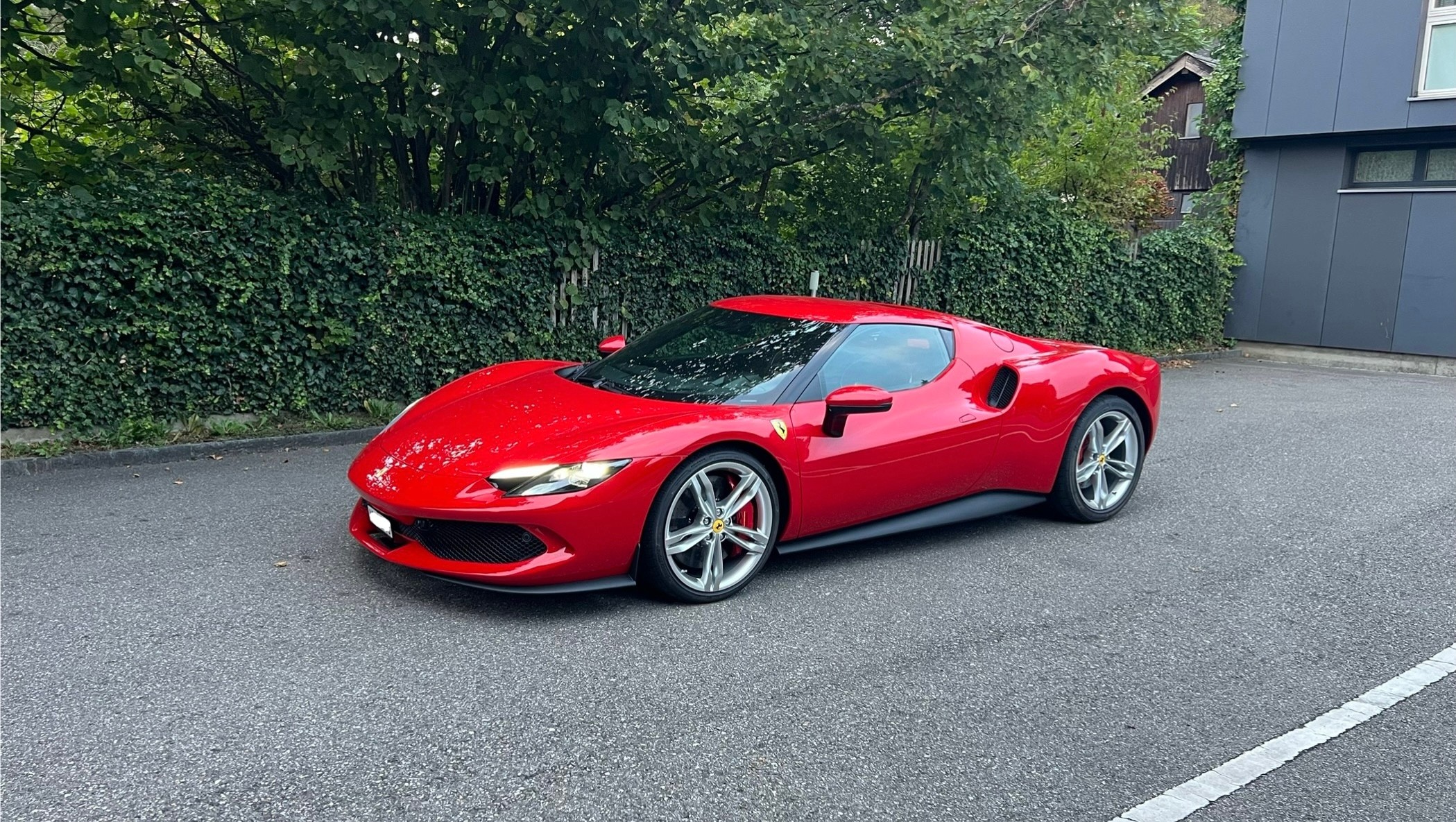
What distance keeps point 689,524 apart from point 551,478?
2.08 ft

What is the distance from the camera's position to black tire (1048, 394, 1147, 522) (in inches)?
221

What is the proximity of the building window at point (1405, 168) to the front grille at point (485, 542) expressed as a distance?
642 inches

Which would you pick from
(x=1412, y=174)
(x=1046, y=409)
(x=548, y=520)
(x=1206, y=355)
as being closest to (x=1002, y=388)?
(x=1046, y=409)

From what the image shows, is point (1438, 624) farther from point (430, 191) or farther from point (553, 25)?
point (430, 191)

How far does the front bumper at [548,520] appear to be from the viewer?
3.88 m

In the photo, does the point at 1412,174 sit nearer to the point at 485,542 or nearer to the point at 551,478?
the point at 551,478

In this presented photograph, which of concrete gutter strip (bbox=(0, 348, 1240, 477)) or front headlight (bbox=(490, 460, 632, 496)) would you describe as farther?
concrete gutter strip (bbox=(0, 348, 1240, 477))

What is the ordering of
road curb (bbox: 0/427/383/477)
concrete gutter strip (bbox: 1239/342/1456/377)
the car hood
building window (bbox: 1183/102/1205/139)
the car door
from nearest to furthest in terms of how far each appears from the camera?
the car hood
the car door
road curb (bbox: 0/427/383/477)
concrete gutter strip (bbox: 1239/342/1456/377)
building window (bbox: 1183/102/1205/139)

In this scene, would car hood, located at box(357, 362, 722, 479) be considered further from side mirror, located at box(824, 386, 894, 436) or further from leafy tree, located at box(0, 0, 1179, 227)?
leafy tree, located at box(0, 0, 1179, 227)

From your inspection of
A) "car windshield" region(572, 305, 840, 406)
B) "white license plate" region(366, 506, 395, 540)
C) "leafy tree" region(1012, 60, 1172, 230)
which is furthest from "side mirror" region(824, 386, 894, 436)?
"leafy tree" region(1012, 60, 1172, 230)

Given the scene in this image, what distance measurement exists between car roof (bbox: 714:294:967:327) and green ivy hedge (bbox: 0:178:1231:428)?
11.7 ft

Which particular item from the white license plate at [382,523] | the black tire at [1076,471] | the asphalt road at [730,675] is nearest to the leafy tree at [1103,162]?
the black tire at [1076,471]

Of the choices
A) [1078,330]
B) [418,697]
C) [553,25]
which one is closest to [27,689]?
[418,697]

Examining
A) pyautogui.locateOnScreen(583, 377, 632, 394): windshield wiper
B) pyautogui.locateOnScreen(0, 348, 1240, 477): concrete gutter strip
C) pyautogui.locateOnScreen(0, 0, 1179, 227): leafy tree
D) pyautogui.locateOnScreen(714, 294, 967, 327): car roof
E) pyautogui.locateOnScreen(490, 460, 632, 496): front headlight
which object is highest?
pyautogui.locateOnScreen(0, 0, 1179, 227): leafy tree
